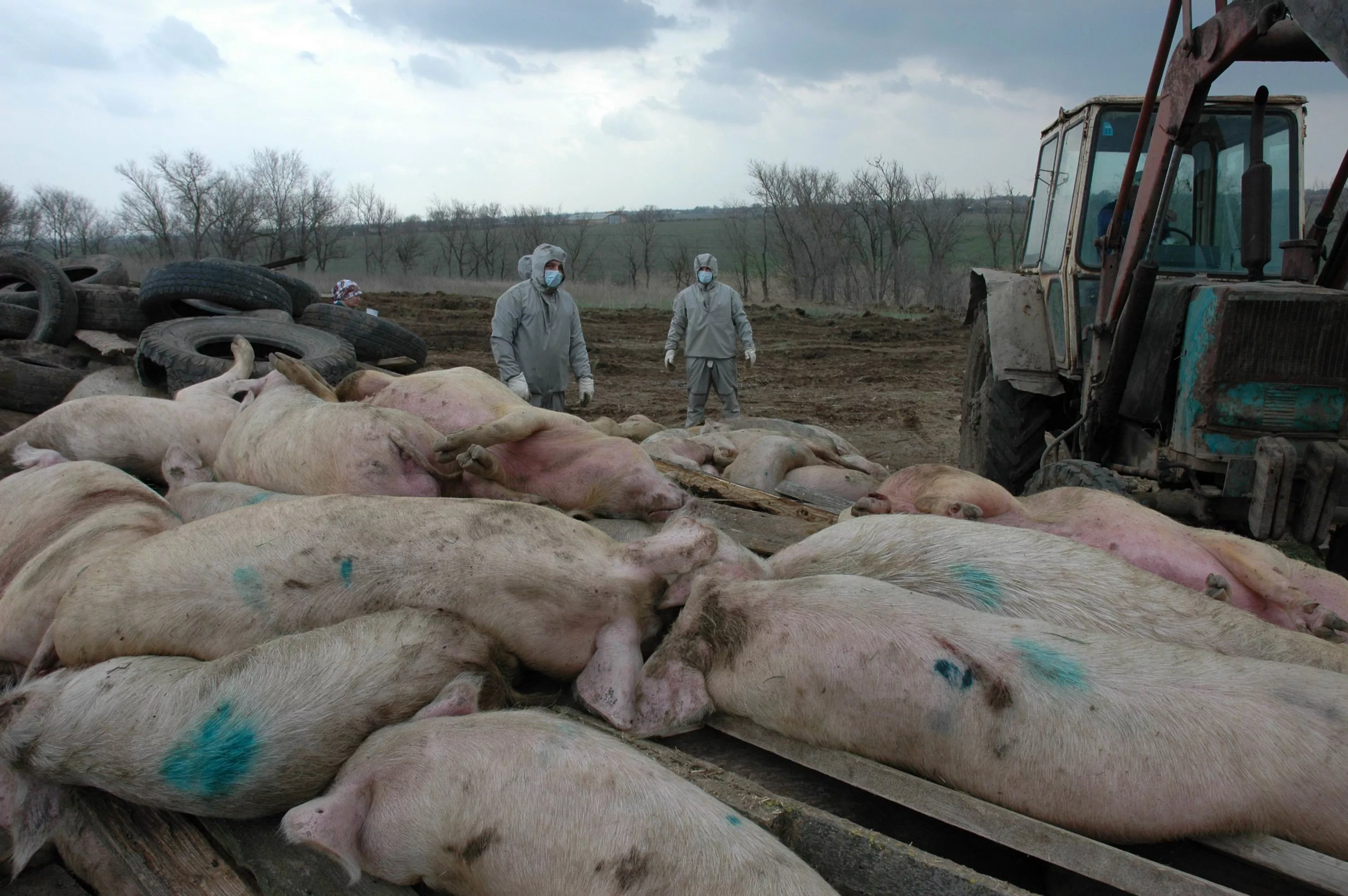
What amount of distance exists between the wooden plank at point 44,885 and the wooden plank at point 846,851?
70.1 inches

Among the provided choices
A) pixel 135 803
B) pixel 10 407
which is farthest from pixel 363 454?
pixel 10 407

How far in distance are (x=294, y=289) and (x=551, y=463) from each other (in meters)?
6.63

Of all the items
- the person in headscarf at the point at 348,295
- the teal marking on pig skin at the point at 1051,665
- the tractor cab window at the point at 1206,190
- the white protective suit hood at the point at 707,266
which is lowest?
the teal marking on pig skin at the point at 1051,665

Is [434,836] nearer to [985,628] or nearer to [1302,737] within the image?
[985,628]

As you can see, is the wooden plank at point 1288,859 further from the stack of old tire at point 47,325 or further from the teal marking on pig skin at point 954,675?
the stack of old tire at point 47,325

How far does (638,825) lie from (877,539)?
138cm

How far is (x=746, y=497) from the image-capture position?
177 inches

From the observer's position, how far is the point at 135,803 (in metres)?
2.51

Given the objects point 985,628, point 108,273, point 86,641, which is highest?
point 108,273

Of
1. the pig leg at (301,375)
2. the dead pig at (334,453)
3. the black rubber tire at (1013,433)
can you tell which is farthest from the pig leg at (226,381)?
the black rubber tire at (1013,433)

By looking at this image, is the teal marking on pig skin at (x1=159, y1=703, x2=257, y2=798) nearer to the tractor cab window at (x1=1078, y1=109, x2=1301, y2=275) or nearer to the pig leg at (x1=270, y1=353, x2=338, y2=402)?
the pig leg at (x1=270, y1=353, x2=338, y2=402)

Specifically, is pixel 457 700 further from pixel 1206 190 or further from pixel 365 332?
pixel 365 332

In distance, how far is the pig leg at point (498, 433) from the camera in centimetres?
397

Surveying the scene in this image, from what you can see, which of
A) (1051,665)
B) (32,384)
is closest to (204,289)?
(32,384)
